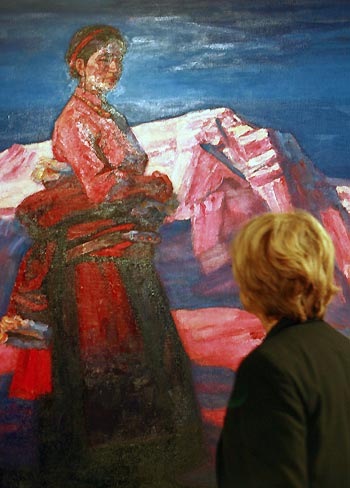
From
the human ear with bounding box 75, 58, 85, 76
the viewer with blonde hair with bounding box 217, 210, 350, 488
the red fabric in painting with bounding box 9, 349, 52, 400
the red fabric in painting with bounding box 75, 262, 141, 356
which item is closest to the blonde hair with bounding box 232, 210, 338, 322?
the viewer with blonde hair with bounding box 217, 210, 350, 488

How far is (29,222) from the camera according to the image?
4238 mm

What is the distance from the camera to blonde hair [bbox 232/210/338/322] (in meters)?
1.82

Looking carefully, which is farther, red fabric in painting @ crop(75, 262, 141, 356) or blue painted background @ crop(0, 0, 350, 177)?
blue painted background @ crop(0, 0, 350, 177)

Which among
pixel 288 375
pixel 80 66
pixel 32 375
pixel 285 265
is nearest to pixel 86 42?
pixel 80 66

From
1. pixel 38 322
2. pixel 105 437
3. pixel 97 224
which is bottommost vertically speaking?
pixel 105 437

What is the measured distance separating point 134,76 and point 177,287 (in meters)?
1.33

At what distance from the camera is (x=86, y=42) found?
14.1 ft

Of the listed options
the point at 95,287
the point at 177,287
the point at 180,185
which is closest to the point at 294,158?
the point at 180,185

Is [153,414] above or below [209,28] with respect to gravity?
below

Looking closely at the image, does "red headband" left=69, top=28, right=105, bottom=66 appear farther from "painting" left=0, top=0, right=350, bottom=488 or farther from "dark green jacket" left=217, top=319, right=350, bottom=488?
"dark green jacket" left=217, top=319, right=350, bottom=488

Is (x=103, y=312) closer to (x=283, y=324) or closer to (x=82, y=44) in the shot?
(x=82, y=44)

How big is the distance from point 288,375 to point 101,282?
2.58 meters

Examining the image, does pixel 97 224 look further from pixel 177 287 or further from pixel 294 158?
pixel 294 158

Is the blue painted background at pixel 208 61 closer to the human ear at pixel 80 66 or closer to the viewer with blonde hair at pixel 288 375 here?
the human ear at pixel 80 66
